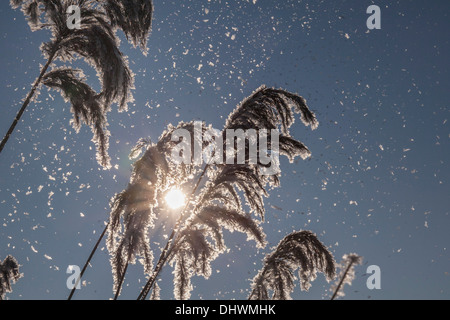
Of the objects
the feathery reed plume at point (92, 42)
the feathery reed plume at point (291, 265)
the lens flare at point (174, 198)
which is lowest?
the feathery reed plume at point (291, 265)

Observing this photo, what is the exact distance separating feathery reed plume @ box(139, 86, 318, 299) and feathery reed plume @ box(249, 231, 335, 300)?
59.0 inches

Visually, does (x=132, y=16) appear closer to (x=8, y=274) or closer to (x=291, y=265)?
(x=291, y=265)

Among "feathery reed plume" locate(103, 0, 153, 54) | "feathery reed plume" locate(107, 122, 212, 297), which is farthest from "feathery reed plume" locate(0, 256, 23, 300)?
"feathery reed plume" locate(103, 0, 153, 54)

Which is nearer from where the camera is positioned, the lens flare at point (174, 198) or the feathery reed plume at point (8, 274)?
the lens flare at point (174, 198)

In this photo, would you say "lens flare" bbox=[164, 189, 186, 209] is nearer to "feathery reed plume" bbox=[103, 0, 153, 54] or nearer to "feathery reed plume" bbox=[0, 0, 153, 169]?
"feathery reed plume" bbox=[0, 0, 153, 169]

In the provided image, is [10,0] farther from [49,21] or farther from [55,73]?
[55,73]

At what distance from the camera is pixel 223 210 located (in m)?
5.89

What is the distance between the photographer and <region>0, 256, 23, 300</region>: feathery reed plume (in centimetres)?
1720

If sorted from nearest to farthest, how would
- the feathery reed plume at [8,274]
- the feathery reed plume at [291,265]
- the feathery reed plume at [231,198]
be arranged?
the feathery reed plume at [231,198]
the feathery reed plume at [291,265]
the feathery reed plume at [8,274]

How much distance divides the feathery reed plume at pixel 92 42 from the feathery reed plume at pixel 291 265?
4490mm

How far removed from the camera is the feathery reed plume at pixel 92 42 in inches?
257

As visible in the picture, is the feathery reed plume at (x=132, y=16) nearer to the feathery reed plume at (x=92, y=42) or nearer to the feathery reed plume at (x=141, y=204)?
the feathery reed plume at (x=92, y=42)

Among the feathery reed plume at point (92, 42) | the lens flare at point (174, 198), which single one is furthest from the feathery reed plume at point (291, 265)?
the feathery reed plume at point (92, 42)

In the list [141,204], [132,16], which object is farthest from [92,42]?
[141,204]
